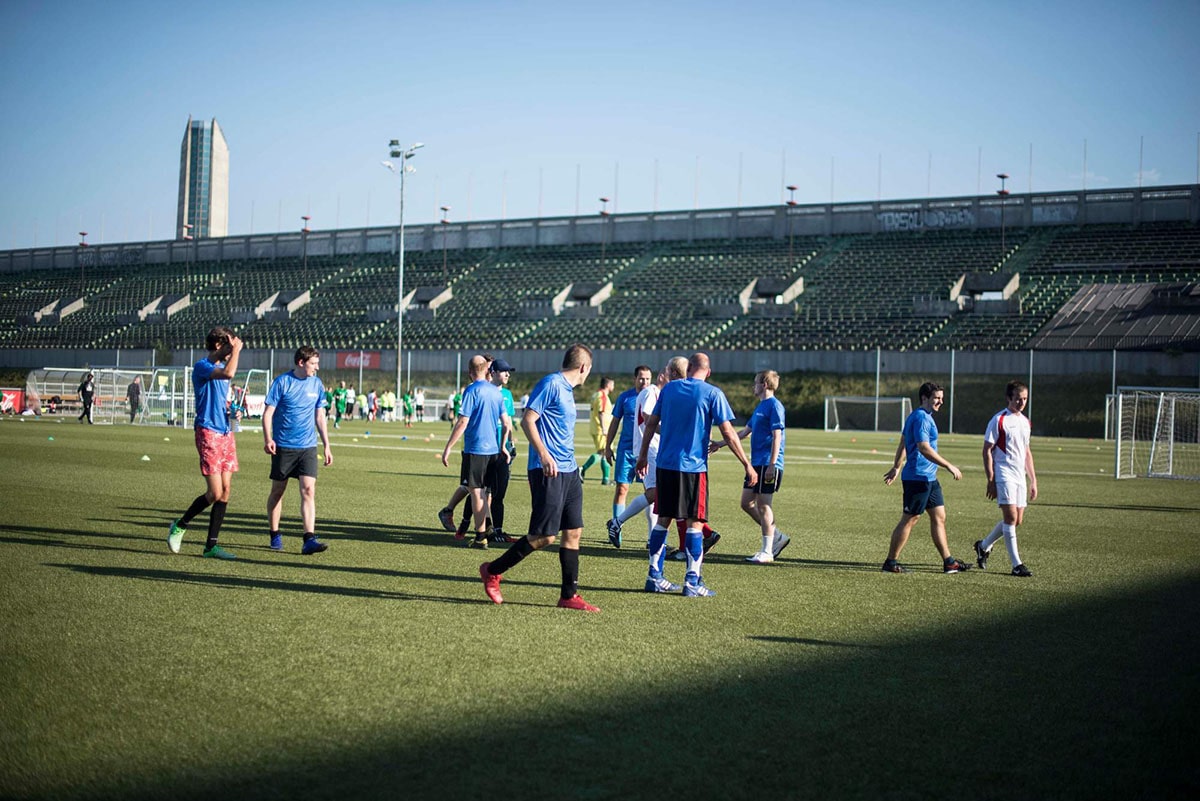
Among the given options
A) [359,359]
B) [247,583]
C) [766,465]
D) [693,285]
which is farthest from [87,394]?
[766,465]

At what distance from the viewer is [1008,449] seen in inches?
425

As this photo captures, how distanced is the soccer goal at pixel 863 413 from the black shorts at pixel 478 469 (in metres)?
40.7

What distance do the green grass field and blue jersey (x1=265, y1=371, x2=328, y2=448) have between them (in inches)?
43.1

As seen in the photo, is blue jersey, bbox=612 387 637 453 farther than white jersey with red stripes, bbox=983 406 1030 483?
Yes

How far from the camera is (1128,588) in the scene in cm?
984

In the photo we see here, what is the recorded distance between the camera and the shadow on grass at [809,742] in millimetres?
4426

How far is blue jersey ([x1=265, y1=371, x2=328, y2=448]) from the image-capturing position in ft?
34.8

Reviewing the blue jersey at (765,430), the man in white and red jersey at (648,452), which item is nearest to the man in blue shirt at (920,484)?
the blue jersey at (765,430)

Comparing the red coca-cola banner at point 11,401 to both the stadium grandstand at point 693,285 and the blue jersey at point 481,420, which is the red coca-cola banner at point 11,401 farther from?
the blue jersey at point 481,420

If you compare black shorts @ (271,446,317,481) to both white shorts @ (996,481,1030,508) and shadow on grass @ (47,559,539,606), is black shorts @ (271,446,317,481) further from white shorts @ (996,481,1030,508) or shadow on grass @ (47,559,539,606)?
white shorts @ (996,481,1030,508)

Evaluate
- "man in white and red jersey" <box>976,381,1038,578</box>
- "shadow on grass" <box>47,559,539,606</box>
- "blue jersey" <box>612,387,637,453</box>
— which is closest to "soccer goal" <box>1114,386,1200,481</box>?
"man in white and red jersey" <box>976,381,1038,578</box>

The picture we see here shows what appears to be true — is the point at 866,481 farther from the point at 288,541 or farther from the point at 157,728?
the point at 157,728

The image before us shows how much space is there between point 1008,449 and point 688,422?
145 inches

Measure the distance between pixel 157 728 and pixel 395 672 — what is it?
1.40 m
